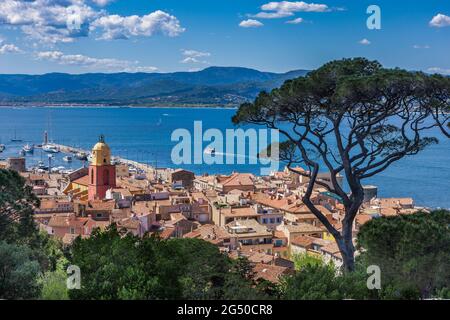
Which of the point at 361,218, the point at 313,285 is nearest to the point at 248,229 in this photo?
the point at 361,218

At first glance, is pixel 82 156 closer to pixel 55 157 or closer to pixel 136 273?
pixel 55 157

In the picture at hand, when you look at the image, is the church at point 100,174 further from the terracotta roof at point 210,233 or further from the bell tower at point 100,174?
the terracotta roof at point 210,233

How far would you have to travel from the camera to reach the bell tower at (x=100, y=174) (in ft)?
121

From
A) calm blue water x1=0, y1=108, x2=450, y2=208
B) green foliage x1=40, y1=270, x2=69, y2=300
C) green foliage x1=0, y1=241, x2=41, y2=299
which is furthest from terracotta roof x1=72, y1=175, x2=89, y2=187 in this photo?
green foliage x1=0, y1=241, x2=41, y2=299

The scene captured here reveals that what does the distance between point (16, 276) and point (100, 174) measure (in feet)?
97.1

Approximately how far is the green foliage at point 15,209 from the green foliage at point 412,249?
6.27 meters

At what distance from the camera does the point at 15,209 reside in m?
11.3

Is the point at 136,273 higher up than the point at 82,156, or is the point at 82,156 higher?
the point at 136,273

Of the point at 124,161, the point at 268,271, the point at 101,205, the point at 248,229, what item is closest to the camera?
the point at 268,271

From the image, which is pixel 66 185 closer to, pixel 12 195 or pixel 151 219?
pixel 151 219

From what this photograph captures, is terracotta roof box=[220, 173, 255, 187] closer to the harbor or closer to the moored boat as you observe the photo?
the harbor

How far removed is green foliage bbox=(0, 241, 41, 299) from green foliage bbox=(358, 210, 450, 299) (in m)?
4.96
